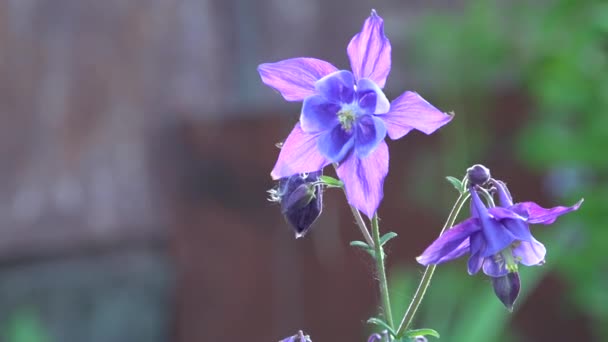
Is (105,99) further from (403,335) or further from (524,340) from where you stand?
(403,335)

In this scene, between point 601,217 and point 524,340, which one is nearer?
point 601,217

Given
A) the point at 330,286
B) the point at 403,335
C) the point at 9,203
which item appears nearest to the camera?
the point at 403,335

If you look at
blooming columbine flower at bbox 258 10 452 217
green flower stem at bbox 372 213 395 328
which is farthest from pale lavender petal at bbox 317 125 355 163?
green flower stem at bbox 372 213 395 328

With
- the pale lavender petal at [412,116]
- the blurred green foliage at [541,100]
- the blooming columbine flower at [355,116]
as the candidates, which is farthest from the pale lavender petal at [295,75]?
the blurred green foliage at [541,100]

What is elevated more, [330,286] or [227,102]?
[227,102]

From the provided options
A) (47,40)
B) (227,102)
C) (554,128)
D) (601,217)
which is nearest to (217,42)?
(227,102)

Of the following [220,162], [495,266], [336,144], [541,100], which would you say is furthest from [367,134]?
[220,162]

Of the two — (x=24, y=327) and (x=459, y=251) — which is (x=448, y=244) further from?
(x=24, y=327)
